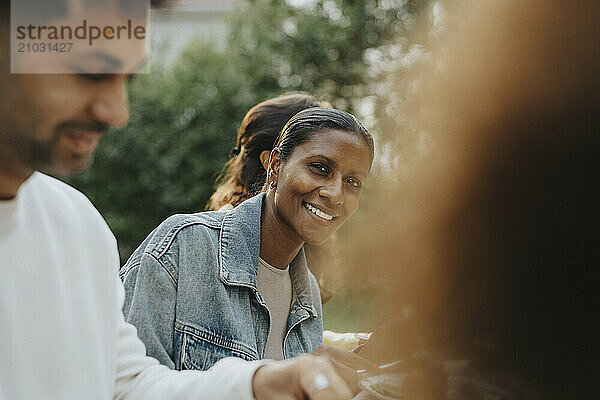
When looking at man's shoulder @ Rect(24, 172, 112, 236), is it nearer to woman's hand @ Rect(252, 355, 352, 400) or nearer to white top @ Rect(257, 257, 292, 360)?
woman's hand @ Rect(252, 355, 352, 400)

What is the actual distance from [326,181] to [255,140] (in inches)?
28.3

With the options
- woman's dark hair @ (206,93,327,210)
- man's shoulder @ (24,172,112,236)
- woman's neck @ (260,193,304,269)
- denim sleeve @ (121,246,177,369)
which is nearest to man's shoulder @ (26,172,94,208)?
man's shoulder @ (24,172,112,236)

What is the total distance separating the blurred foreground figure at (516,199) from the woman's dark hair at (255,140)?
138cm

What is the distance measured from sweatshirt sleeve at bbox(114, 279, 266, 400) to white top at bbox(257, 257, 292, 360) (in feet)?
1.41

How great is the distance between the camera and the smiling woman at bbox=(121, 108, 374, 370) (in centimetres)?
129

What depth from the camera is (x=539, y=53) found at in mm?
494

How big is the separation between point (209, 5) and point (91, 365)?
916 centimetres

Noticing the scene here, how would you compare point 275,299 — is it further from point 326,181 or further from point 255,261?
point 326,181

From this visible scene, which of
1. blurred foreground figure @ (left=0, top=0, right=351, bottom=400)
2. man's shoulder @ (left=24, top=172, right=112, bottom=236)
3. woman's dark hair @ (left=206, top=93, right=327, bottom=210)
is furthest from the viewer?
woman's dark hair @ (left=206, top=93, right=327, bottom=210)

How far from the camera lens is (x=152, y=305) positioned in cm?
127

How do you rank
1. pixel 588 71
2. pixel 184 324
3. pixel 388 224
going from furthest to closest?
pixel 184 324 < pixel 388 224 < pixel 588 71

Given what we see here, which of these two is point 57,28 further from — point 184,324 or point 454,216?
point 184,324

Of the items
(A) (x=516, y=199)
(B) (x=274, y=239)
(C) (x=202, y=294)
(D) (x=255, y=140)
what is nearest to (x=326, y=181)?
(B) (x=274, y=239)

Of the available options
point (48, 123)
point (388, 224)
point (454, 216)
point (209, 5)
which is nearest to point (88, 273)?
point (48, 123)
